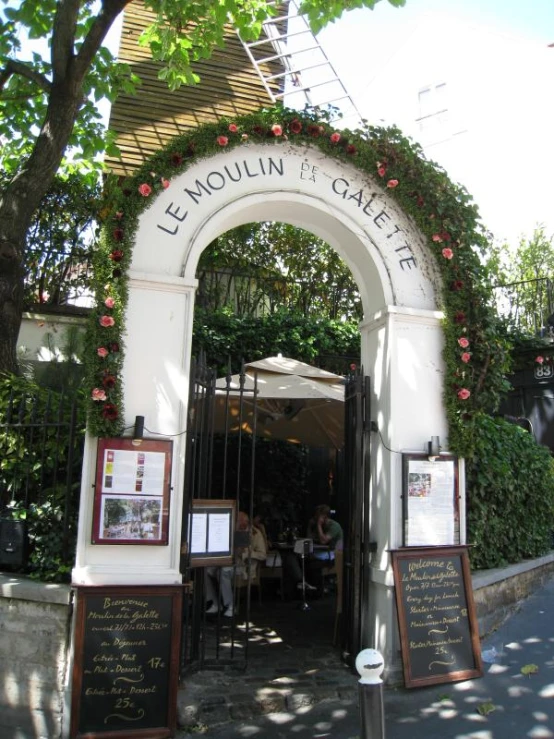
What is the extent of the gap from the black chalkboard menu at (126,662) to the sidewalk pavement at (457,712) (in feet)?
1.23

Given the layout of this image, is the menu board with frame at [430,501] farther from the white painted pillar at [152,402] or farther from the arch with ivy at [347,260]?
the white painted pillar at [152,402]

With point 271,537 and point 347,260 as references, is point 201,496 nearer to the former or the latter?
point 347,260

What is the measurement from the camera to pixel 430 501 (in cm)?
616

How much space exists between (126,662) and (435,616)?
272cm

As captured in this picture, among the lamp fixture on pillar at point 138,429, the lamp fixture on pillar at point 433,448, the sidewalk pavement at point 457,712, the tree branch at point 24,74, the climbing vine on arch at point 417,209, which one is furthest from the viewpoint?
the tree branch at point 24,74

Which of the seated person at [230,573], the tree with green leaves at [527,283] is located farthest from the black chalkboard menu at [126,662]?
the tree with green leaves at [527,283]

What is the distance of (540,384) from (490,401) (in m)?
7.22

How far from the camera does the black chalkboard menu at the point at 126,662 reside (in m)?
4.87

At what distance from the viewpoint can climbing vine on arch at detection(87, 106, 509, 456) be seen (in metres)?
5.84

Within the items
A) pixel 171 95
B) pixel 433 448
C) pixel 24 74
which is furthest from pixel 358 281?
pixel 171 95

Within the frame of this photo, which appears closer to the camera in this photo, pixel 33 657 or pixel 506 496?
pixel 33 657

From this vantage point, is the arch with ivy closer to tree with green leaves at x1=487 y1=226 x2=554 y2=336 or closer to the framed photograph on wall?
the framed photograph on wall

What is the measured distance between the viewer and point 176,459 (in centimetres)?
550

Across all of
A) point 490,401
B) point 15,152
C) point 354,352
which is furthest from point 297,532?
point 15,152
